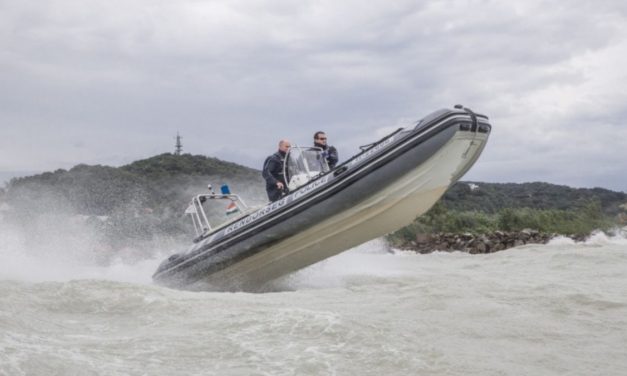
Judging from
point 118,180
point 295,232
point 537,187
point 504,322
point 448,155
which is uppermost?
point 118,180

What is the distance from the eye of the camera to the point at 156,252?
1377 cm

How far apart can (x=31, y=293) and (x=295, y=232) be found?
2677 millimetres

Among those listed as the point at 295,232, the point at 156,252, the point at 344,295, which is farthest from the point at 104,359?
the point at 156,252

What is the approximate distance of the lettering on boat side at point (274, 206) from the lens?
719 centimetres

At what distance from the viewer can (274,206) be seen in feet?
24.3

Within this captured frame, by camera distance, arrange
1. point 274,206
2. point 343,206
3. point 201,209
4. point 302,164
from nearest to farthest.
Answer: point 343,206, point 274,206, point 302,164, point 201,209

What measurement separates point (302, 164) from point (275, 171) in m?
0.31

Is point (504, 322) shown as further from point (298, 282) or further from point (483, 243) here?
point (483, 243)

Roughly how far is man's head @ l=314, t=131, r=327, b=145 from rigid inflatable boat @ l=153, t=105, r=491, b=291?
0.37 metres

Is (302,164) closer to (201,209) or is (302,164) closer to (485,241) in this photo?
(201,209)

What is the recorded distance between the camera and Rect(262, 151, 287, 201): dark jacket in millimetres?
7922

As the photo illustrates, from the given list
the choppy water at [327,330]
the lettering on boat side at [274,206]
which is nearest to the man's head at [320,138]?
the lettering on boat side at [274,206]

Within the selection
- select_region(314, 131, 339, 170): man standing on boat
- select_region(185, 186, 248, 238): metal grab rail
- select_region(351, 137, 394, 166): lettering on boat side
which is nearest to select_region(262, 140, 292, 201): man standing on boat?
select_region(314, 131, 339, 170): man standing on boat

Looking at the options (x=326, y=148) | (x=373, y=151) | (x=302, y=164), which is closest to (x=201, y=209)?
(x=302, y=164)
